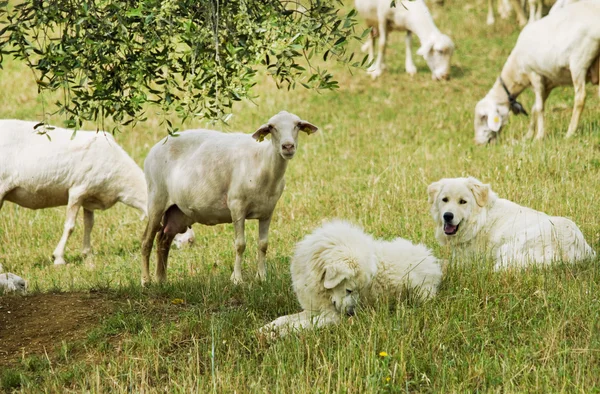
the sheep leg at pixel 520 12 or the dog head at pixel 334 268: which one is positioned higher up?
the sheep leg at pixel 520 12

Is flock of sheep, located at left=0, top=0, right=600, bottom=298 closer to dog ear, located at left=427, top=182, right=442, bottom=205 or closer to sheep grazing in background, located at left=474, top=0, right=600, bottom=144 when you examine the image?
sheep grazing in background, located at left=474, top=0, right=600, bottom=144

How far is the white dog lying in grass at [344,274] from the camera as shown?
19.8 ft

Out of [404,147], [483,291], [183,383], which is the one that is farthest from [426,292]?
[404,147]

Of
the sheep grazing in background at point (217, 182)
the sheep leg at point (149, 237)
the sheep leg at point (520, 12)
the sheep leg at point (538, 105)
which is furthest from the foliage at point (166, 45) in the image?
the sheep leg at point (520, 12)

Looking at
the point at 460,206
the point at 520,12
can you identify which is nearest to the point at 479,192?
the point at 460,206

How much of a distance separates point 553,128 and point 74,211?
28.7ft

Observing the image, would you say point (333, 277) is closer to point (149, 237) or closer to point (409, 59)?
point (149, 237)

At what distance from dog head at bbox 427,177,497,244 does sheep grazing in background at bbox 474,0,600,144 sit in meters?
6.88

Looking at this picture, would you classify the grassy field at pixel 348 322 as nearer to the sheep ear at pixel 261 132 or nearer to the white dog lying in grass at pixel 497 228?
the white dog lying in grass at pixel 497 228

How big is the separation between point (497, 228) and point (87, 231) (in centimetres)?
624

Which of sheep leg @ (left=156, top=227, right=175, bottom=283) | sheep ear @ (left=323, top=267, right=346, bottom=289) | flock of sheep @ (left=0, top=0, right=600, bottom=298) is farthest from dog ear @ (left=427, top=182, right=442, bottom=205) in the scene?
sheep leg @ (left=156, top=227, right=175, bottom=283)

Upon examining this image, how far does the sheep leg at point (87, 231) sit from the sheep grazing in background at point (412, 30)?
10.3 metres

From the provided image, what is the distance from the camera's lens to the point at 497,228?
26.8ft

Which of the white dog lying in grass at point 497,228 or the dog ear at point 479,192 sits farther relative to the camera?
the dog ear at point 479,192
